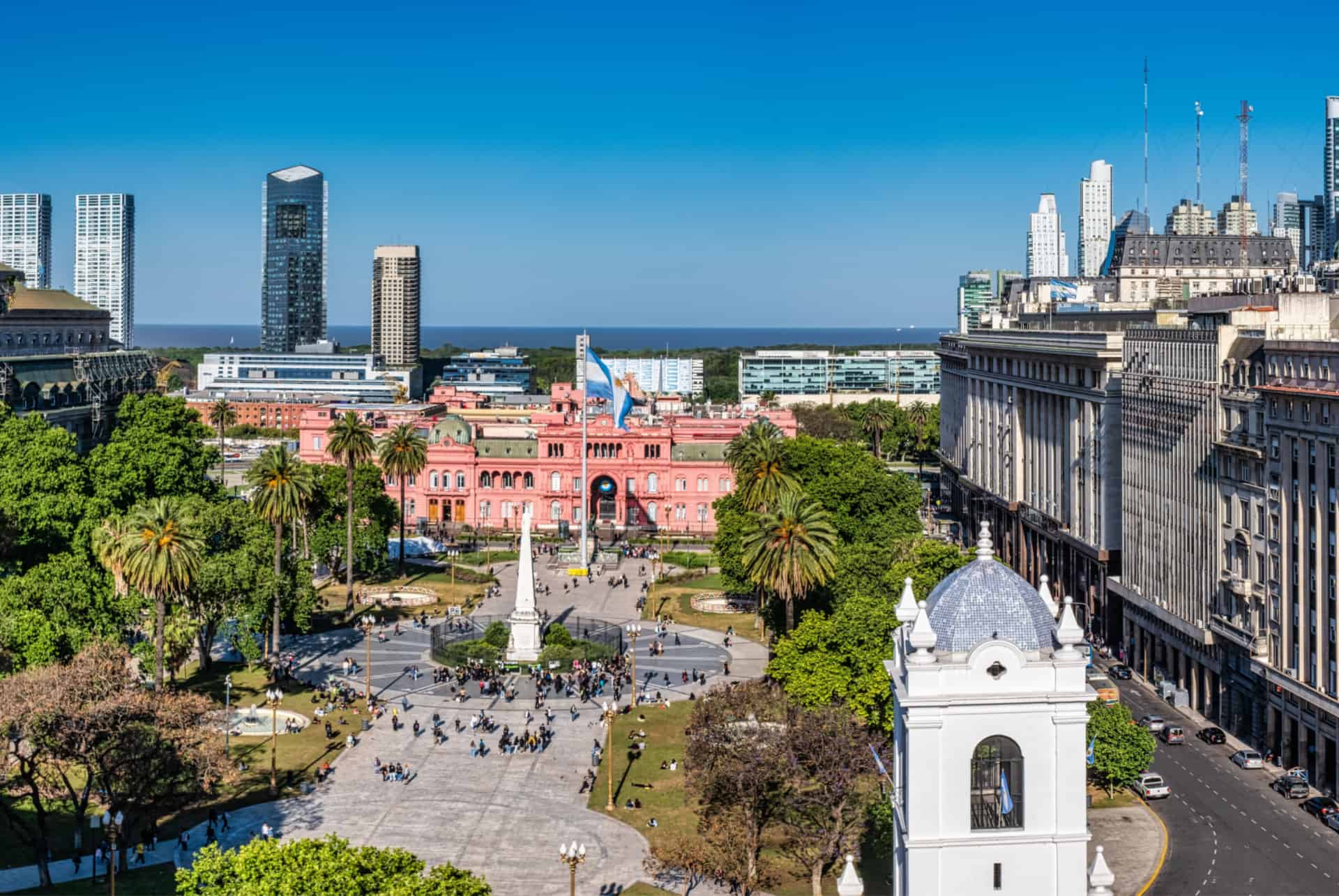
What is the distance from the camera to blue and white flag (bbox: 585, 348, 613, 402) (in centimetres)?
12231

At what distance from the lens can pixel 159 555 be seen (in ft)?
230

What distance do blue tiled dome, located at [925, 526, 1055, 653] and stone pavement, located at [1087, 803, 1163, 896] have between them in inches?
1113

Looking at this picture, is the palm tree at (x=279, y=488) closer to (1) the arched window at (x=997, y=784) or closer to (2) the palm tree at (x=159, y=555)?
(2) the palm tree at (x=159, y=555)

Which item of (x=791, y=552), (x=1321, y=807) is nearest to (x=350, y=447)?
(x=791, y=552)

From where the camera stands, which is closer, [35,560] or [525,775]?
[525,775]

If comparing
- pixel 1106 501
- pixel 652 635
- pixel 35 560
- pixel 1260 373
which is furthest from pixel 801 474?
pixel 35 560

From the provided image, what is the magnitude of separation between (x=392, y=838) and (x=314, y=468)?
57637 millimetres

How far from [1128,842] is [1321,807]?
935cm

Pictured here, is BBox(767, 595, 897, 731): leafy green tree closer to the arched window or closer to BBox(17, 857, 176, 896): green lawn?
BBox(17, 857, 176, 896): green lawn

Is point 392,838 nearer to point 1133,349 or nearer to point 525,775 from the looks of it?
point 525,775

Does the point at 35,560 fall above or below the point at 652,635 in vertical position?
above

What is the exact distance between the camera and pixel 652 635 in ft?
333

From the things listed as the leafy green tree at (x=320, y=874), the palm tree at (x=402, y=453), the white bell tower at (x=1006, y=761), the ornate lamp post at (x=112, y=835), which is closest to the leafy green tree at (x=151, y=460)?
the palm tree at (x=402, y=453)

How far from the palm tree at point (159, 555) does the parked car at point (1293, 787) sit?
51.5 meters
